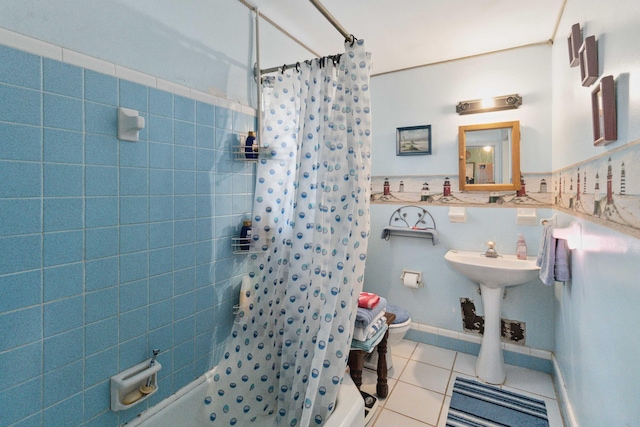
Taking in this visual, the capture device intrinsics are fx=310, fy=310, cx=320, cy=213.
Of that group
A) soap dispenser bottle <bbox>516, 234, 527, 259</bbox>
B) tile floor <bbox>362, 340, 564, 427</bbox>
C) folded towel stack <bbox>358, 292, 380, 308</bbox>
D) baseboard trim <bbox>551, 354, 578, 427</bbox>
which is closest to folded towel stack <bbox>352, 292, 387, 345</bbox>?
folded towel stack <bbox>358, 292, 380, 308</bbox>

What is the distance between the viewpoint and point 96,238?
3.66 feet

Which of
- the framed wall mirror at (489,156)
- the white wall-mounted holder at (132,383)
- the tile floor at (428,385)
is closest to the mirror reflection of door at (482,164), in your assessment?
the framed wall mirror at (489,156)

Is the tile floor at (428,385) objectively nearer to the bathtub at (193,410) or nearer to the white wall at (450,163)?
the white wall at (450,163)

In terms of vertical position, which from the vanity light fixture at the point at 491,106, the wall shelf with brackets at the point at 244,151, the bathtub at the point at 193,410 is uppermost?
the vanity light fixture at the point at 491,106

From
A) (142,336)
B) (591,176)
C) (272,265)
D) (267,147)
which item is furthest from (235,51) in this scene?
(591,176)

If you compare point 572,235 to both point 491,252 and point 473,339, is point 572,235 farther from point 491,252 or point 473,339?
point 473,339

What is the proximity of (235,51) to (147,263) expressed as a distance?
3.87ft

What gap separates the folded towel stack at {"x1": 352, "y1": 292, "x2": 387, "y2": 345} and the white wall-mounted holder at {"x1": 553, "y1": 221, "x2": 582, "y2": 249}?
1015 millimetres

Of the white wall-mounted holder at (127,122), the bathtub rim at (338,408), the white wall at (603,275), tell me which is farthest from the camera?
the bathtub rim at (338,408)

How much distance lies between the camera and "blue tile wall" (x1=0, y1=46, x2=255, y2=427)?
0.94m

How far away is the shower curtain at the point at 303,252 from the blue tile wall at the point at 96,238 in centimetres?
22

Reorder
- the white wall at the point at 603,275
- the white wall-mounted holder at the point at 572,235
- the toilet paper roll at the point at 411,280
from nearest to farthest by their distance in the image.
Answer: the white wall at the point at 603,275 → the white wall-mounted holder at the point at 572,235 → the toilet paper roll at the point at 411,280

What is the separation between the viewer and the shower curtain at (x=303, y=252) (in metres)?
1.34

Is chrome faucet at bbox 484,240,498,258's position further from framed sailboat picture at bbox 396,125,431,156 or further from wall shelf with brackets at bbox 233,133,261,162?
wall shelf with brackets at bbox 233,133,261,162
